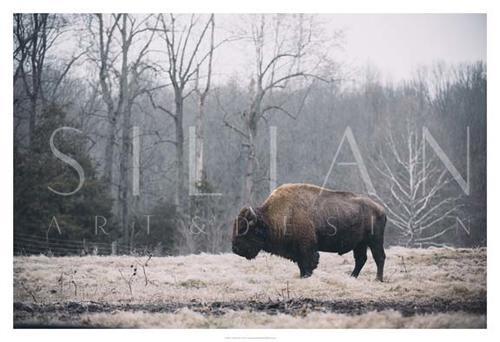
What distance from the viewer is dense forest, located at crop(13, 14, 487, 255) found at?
61.7ft

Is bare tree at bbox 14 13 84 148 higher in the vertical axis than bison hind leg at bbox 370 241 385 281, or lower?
higher

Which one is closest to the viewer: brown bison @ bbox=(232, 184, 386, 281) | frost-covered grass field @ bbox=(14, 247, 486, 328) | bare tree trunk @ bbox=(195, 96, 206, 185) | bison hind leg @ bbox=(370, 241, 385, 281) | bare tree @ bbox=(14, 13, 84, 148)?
frost-covered grass field @ bbox=(14, 247, 486, 328)

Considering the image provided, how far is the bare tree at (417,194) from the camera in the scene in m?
20.6

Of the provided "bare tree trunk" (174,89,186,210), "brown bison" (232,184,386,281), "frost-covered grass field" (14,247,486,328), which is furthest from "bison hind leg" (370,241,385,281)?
"bare tree trunk" (174,89,186,210)

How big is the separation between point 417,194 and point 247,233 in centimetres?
1049

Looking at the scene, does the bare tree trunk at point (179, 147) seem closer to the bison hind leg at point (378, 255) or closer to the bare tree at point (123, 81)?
the bare tree at point (123, 81)

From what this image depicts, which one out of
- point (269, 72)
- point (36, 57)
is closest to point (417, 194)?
point (269, 72)

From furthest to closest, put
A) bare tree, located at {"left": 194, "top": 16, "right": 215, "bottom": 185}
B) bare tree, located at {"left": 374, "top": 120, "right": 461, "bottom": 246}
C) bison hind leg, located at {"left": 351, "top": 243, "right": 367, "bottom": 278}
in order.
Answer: bare tree, located at {"left": 194, "top": 16, "right": 215, "bottom": 185} < bare tree, located at {"left": 374, "top": 120, "right": 461, "bottom": 246} < bison hind leg, located at {"left": 351, "top": 243, "right": 367, "bottom": 278}

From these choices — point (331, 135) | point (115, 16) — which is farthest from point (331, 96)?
point (115, 16)

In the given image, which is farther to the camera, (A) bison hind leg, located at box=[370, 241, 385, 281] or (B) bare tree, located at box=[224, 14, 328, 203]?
(B) bare tree, located at box=[224, 14, 328, 203]

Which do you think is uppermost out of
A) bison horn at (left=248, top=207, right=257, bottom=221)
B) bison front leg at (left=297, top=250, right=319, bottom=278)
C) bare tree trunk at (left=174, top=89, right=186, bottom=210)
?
bare tree trunk at (left=174, top=89, right=186, bottom=210)

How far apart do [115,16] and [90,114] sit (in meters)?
3.43

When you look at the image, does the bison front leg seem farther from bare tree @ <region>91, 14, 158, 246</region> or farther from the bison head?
bare tree @ <region>91, 14, 158, 246</region>
